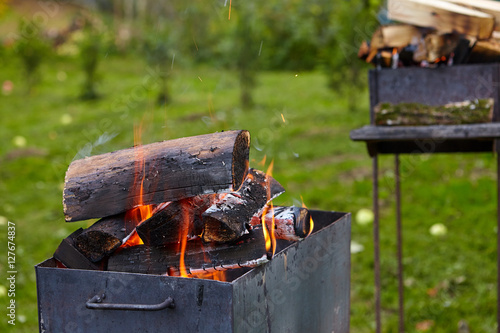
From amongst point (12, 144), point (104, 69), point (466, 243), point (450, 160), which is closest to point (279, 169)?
point (450, 160)

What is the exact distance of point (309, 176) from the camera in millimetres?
5223

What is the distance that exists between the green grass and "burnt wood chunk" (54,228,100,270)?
17.4 inches

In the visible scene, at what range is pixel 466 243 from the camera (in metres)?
3.81

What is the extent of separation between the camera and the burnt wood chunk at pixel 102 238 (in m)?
1.66

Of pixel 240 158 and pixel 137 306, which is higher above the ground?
pixel 240 158

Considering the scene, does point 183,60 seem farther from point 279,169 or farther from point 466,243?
point 466,243

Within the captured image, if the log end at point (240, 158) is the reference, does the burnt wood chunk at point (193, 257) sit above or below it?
below

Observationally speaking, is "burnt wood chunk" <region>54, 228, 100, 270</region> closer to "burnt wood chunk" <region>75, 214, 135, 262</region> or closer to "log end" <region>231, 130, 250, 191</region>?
"burnt wood chunk" <region>75, 214, 135, 262</region>

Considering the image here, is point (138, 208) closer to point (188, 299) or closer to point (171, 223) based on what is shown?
point (171, 223)

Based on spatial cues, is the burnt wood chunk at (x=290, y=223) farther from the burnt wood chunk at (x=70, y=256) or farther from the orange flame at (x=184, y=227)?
the burnt wood chunk at (x=70, y=256)

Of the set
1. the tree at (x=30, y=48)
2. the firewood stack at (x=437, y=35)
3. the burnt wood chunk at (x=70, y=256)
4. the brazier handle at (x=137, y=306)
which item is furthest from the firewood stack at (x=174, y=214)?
the tree at (x=30, y=48)

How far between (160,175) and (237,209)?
0.26m

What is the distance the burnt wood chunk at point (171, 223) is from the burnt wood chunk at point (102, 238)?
8 cm

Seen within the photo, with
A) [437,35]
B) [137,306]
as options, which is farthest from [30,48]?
[137,306]
